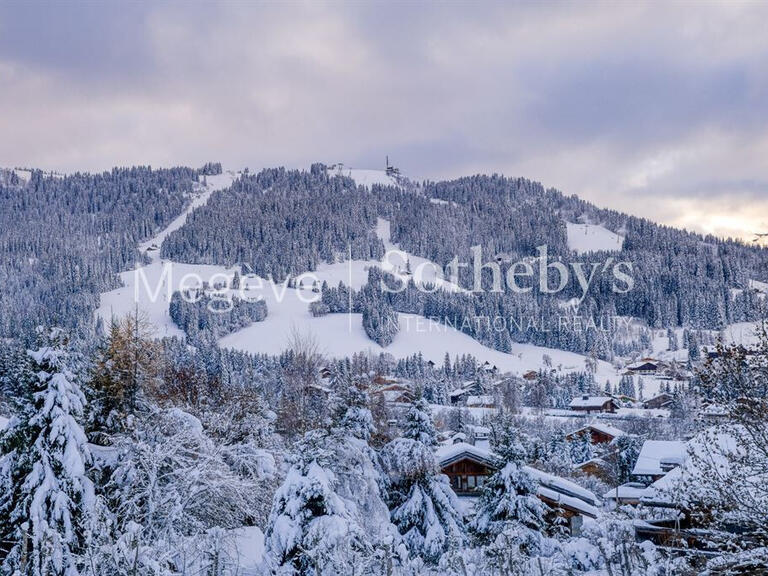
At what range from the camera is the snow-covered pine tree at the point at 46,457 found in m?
14.6

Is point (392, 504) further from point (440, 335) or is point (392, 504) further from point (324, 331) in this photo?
point (440, 335)

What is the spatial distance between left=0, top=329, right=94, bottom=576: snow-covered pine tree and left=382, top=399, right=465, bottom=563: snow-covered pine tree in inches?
390

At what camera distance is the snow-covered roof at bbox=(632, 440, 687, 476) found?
32378 millimetres

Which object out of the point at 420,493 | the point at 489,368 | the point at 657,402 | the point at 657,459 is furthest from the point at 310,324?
the point at 420,493

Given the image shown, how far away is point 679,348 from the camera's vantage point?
162m

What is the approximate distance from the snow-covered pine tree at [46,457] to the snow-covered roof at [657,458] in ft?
87.9

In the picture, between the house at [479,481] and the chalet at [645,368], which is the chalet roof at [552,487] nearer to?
the house at [479,481]

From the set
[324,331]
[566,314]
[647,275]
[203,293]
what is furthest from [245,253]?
[647,275]

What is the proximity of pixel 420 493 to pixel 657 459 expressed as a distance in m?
19.7

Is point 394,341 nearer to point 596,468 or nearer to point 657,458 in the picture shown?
point 596,468

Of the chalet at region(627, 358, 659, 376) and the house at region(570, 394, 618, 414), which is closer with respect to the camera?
the house at region(570, 394, 618, 414)

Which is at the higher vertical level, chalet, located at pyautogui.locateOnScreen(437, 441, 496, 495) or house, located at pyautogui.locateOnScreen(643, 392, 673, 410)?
chalet, located at pyautogui.locateOnScreen(437, 441, 496, 495)

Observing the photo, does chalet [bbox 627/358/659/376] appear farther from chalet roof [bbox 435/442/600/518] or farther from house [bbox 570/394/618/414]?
chalet roof [bbox 435/442/600/518]

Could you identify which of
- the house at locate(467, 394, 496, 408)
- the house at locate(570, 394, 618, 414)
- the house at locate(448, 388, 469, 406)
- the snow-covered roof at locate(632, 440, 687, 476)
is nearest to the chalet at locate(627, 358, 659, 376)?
the house at locate(570, 394, 618, 414)
